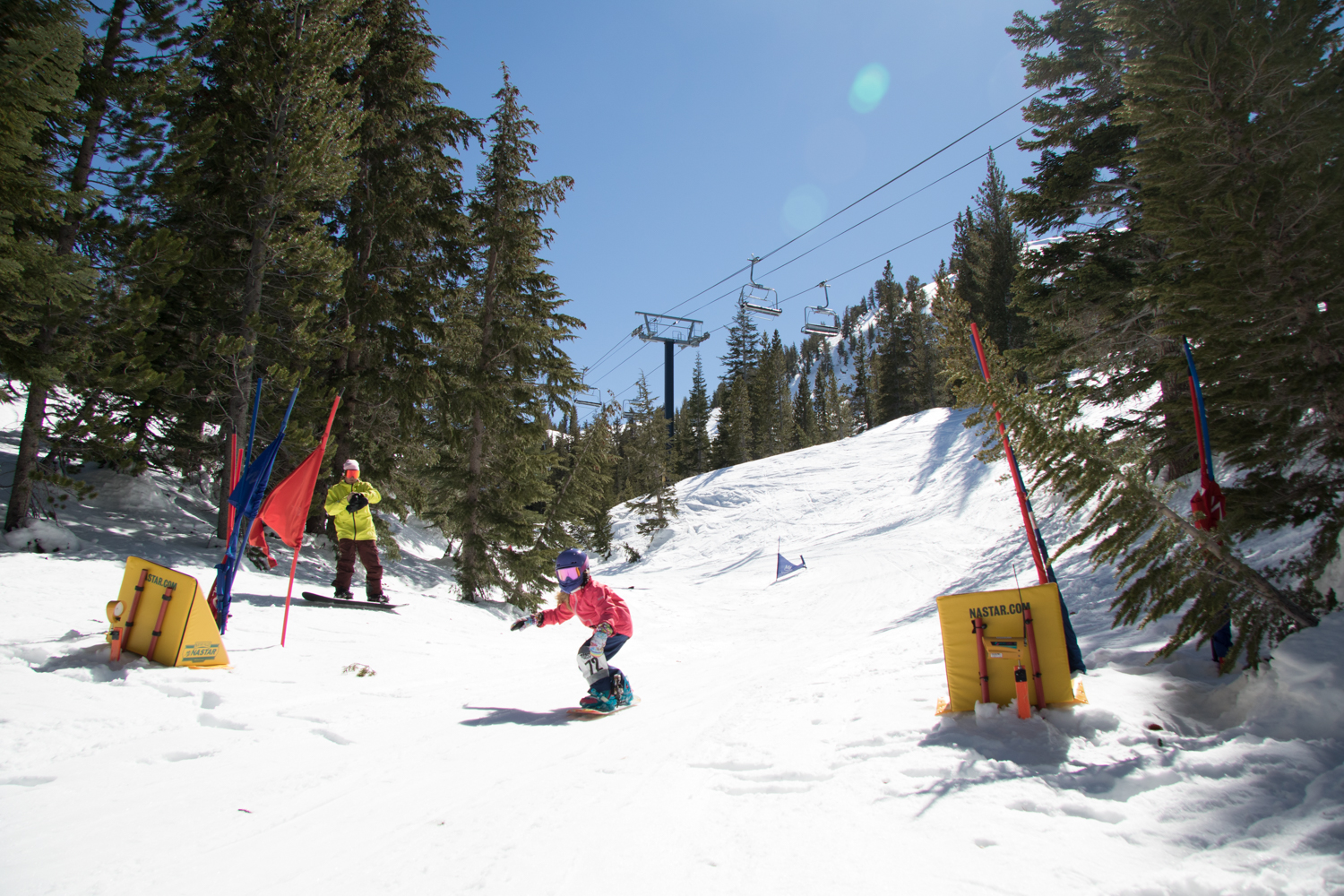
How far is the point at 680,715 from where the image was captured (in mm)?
5980

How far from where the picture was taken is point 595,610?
20.8ft

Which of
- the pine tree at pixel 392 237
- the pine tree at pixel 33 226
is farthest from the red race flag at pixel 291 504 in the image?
the pine tree at pixel 392 237

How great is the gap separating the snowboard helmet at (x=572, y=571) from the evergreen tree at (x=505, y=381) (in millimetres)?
8395

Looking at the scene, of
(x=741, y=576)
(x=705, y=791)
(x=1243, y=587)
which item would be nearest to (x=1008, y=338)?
(x=741, y=576)

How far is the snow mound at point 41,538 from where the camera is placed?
924 cm

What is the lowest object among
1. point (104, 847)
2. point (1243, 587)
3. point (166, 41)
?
point (104, 847)

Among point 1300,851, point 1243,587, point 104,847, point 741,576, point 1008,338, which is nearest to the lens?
point 1300,851

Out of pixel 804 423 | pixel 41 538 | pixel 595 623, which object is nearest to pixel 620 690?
pixel 595 623

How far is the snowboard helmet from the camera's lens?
6273 mm

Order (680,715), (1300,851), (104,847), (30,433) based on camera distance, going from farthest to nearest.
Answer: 1. (30,433)
2. (680,715)
3. (104,847)
4. (1300,851)

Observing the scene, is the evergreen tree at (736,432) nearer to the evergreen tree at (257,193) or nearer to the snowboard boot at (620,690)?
the evergreen tree at (257,193)

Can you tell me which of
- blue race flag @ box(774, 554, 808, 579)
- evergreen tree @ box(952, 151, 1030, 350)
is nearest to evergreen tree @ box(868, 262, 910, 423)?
evergreen tree @ box(952, 151, 1030, 350)

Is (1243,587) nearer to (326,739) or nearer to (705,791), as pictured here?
(705,791)

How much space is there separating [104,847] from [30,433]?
34.7 feet
